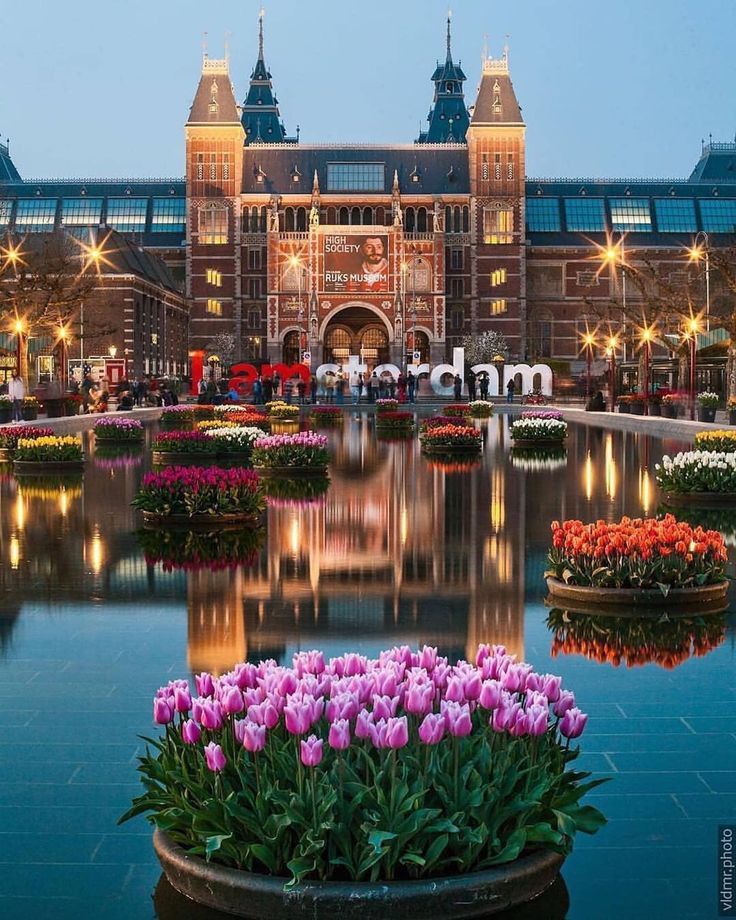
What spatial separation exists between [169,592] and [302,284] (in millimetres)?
76646

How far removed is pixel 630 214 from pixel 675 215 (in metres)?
3.16

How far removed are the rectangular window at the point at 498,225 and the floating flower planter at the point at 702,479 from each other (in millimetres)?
72991

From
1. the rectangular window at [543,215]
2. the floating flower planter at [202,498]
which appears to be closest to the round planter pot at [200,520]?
the floating flower planter at [202,498]

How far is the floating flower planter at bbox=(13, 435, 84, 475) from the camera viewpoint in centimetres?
2162

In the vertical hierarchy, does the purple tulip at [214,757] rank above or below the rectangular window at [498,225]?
below

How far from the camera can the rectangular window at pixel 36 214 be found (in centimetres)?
9206

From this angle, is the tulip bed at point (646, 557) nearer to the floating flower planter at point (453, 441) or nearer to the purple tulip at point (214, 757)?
the purple tulip at point (214, 757)

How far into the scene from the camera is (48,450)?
854 inches

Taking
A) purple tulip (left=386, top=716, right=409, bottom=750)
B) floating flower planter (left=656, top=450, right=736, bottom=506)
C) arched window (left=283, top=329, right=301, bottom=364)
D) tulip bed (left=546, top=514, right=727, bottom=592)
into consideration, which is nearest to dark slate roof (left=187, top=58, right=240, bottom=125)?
arched window (left=283, top=329, right=301, bottom=364)

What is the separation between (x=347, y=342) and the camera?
9050 cm

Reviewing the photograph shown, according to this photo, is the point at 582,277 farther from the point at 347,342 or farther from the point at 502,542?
the point at 502,542

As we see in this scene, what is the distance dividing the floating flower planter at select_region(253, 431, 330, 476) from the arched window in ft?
222

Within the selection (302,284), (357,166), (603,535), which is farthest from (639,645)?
(357,166)

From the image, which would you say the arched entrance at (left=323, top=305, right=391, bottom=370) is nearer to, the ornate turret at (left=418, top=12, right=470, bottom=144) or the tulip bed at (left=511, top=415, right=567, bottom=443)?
the ornate turret at (left=418, top=12, right=470, bottom=144)
